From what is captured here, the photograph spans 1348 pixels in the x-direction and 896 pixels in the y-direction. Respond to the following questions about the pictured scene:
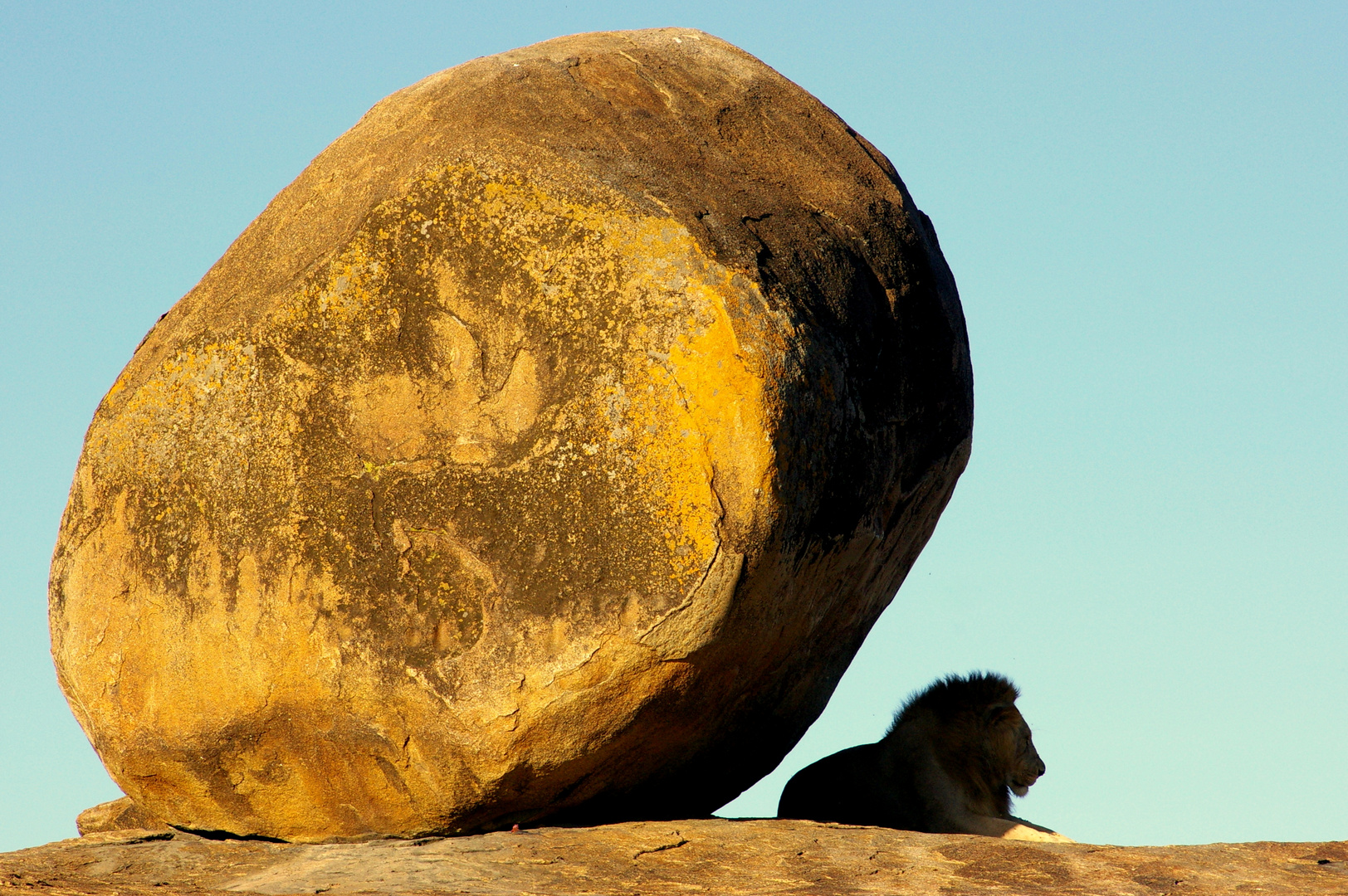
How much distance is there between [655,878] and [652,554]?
1.03m

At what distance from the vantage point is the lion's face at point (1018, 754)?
668 centimetres

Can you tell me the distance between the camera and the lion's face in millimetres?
6676

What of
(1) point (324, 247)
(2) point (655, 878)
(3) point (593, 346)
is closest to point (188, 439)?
(1) point (324, 247)

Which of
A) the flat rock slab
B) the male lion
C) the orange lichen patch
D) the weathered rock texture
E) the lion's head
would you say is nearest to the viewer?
the flat rock slab

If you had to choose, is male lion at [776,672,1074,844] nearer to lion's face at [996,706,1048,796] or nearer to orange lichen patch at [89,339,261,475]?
lion's face at [996,706,1048,796]

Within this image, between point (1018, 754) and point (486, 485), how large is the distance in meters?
3.01

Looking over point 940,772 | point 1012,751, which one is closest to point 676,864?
point 940,772

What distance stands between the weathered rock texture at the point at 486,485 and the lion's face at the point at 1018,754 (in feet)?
4.61

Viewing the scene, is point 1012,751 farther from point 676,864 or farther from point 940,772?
point 676,864

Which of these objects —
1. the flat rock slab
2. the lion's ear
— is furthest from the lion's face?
the flat rock slab

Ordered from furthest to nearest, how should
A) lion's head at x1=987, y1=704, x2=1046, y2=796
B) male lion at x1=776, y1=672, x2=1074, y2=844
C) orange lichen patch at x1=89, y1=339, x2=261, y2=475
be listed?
lion's head at x1=987, y1=704, x2=1046, y2=796, male lion at x1=776, y1=672, x2=1074, y2=844, orange lichen patch at x1=89, y1=339, x2=261, y2=475

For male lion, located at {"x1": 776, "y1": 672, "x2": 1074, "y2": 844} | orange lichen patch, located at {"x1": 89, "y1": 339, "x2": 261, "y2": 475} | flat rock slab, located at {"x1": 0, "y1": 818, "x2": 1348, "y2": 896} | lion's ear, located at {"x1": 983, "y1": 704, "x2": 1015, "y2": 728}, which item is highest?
orange lichen patch, located at {"x1": 89, "y1": 339, "x2": 261, "y2": 475}

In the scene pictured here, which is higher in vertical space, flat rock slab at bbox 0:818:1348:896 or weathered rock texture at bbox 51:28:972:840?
weathered rock texture at bbox 51:28:972:840

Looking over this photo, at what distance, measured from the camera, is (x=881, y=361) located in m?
5.61
